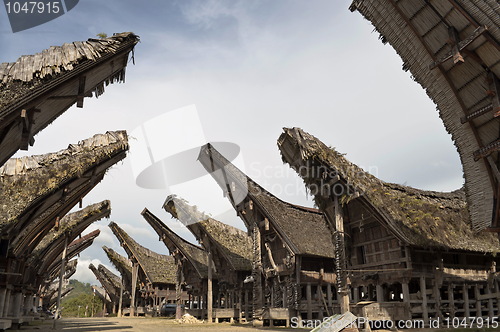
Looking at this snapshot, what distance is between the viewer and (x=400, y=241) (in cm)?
1520

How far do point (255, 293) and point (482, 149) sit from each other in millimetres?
16683

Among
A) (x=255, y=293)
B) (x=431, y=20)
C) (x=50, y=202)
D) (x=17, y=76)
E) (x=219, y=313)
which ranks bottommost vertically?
(x=219, y=313)

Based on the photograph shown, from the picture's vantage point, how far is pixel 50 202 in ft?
49.5

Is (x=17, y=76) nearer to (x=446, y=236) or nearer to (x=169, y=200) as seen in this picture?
(x=446, y=236)

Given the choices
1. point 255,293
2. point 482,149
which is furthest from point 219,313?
point 482,149

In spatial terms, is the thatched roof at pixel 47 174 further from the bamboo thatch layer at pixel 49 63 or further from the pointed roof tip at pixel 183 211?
the pointed roof tip at pixel 183 211

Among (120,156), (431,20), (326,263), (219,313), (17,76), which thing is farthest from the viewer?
(219,313)

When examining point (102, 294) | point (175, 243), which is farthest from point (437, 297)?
point (102, 294)

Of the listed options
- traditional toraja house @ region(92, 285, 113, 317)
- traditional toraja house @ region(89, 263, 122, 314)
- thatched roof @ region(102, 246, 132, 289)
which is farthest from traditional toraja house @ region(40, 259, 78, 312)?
traditional toraja house @ region(92, 285, 113, 317)

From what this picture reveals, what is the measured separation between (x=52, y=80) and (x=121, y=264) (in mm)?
38747

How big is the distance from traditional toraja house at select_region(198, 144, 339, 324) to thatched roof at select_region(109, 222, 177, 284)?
61.9 feet

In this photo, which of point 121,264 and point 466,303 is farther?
point 121,264

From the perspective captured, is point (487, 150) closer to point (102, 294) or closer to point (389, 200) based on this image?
point (389, 200)

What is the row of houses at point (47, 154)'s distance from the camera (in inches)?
336
